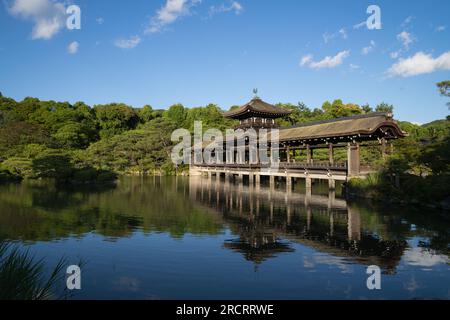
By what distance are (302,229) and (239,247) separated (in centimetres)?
363

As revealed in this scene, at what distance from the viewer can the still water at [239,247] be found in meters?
8.18

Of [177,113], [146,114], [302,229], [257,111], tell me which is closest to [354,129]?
[302,229]

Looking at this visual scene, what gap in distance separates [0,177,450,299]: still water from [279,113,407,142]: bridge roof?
5.76 metres

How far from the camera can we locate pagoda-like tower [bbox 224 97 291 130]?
1699 inches

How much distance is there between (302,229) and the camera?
1450 centimetres

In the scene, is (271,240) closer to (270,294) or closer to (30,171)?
(270,294)

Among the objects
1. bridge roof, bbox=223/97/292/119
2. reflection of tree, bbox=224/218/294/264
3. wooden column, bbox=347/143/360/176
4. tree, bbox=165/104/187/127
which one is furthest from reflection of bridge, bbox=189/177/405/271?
tree, bbox=165/104/187/127

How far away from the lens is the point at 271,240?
1277cm

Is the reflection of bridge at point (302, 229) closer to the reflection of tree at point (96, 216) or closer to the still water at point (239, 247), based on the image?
the still water at point (239, 247)

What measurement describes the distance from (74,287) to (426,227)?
42.9 feet

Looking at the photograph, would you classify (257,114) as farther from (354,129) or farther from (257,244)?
(257,244)
